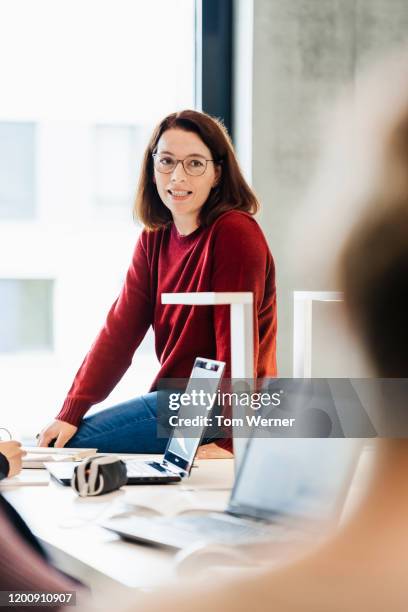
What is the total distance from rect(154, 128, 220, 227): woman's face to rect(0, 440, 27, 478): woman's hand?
31.8 inches

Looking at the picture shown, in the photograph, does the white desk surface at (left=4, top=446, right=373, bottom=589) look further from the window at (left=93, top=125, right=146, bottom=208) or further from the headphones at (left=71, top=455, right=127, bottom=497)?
the window at (left=93, top=125, right=146, bottom=208)

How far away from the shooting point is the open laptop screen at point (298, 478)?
46 cm

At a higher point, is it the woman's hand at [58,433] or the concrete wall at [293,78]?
the concrete wall at [293,78]

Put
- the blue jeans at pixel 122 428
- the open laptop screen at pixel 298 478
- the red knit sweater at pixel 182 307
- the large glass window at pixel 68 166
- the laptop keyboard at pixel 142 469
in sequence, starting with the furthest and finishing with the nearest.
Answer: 1. the large glass window at pixel 68 166
2. the blue jeans at pixel 122 428
3. the red knit sweater at pixel 182 307
4. the laptop keyboard at pixel 142 469
5. the open laptop screen at pixel 298 478

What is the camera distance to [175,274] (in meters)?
1.90

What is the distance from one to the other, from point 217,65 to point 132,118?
1.08 ft

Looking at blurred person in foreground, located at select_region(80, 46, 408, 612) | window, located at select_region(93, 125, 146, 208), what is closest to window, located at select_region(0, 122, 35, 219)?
window, located at select_region(93, 125, 146, 208)

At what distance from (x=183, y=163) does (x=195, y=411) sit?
90cm

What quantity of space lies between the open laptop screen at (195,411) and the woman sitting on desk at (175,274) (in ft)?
1.35

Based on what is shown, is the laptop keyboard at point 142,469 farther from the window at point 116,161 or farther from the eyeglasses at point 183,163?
the window at point 116,161

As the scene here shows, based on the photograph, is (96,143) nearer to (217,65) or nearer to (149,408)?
(217,65)

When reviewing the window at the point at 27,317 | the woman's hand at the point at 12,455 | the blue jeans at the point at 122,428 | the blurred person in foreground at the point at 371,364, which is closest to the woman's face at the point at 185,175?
the blue jeans at the point at 122,428

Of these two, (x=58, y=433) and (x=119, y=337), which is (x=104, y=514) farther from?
(x=119, y=337)

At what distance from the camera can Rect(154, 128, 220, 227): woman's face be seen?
6.24ft
